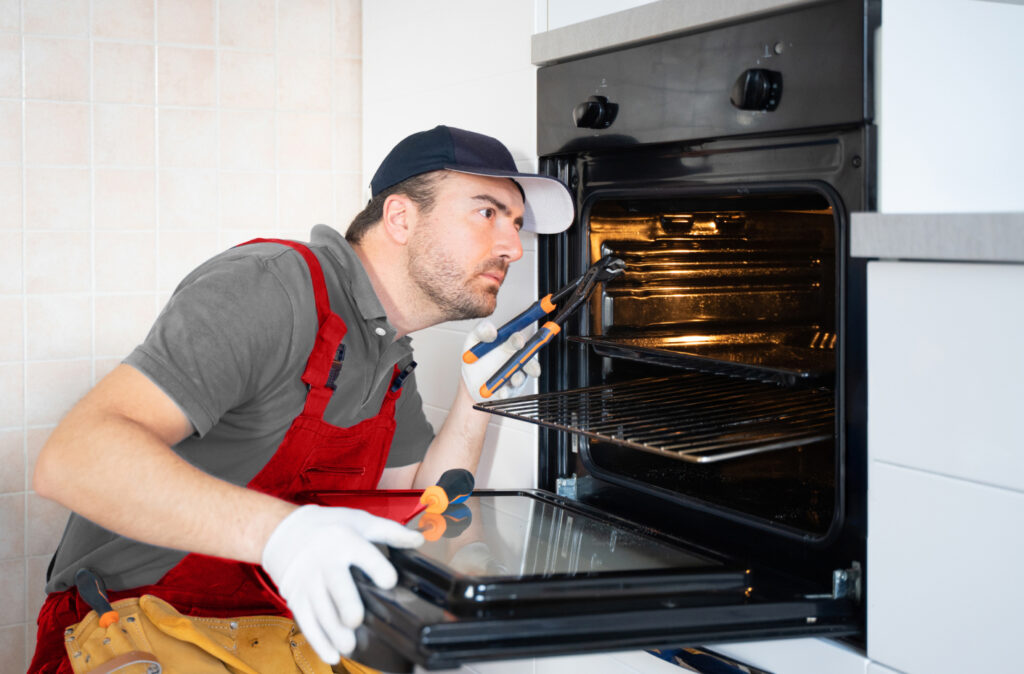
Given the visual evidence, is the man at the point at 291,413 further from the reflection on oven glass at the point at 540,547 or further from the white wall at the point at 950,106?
the white wall at the point at 950,106

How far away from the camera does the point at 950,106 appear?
3.31ft

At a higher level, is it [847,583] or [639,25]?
[639,25]

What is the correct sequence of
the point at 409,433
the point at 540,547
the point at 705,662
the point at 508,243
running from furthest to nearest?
the point at 409,433 < the point at 508,243 < the point at 705,662 < the point at 540,547

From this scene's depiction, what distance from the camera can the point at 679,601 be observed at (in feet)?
3.12

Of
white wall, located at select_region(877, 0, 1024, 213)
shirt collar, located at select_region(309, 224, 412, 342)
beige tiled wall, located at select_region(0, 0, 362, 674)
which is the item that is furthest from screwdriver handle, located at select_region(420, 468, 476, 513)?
beige tiled wall, located at select_region(0, 0, 362, 674)

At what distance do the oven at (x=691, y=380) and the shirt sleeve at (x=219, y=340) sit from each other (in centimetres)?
34

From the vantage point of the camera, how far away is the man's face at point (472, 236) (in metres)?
1.54

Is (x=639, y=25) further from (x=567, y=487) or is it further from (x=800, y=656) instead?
(x=800, y=656)

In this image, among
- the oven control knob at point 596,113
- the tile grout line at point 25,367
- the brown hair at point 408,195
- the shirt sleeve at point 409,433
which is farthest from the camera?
the tile grout line at point 25,367

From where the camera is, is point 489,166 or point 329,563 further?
point 489,166

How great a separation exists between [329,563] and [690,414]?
0.55 m

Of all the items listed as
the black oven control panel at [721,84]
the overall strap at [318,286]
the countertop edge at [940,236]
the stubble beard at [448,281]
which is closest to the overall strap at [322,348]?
the overall strap at [318,286]

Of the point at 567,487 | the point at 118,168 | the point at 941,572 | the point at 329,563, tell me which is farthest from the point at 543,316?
the point at 118,168

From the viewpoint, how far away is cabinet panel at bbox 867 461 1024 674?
0.87m
